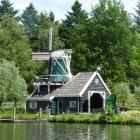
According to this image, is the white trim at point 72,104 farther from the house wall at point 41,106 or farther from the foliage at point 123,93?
the foliage at point 123,93

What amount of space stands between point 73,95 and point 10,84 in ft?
31.9

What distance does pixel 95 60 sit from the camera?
7394cm

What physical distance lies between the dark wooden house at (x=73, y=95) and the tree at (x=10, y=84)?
3.50 meters

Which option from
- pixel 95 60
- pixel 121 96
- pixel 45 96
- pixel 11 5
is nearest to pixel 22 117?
pixel 45 96

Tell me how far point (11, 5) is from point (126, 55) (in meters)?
47.0

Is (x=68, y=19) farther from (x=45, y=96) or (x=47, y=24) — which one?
(x=45, y=96)

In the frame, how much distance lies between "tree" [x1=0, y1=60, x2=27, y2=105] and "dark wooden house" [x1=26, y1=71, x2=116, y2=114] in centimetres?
350

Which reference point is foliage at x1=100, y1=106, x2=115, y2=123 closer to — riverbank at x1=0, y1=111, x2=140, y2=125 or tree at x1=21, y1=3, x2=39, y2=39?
riverbank at x1=0, y1=111, x2=140, y2=125

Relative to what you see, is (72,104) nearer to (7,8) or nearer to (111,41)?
(111,41)

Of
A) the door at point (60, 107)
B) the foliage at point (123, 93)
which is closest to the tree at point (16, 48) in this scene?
the foliage at point (123, 93)

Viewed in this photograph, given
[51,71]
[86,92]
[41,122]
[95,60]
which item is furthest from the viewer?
[95,60]

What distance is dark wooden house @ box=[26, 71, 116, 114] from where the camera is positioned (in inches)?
2178

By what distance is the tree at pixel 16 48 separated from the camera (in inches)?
3083

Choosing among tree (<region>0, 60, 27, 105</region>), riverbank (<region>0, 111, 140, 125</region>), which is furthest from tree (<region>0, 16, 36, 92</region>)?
riverbank (<region>0, 111, 140, 125</region>)
